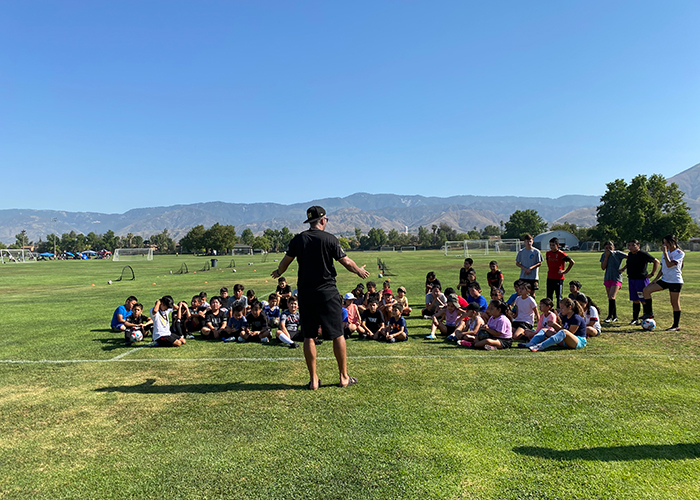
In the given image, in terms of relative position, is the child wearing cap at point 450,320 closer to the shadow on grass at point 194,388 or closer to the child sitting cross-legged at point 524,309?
the child sitting cross-legged at point 524,309

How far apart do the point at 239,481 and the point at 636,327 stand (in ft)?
32.8

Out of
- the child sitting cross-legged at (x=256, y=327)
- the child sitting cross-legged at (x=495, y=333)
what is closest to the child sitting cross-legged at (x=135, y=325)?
the child sitting cross-legged at (x=256, y=327)

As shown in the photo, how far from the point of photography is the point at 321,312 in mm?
5465

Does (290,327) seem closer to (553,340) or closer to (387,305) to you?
(387,305)

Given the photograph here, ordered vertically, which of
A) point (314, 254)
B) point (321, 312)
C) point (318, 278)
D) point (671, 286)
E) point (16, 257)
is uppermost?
point (314, 254)

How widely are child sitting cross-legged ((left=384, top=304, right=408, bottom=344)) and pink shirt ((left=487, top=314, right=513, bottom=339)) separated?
180 cm

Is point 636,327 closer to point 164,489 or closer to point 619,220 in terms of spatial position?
point 164,489

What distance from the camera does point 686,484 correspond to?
332cm

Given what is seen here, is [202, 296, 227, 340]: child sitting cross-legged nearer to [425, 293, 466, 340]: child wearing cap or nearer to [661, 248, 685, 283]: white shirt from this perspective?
Answer: [425, 293, 466, 340]: child wearing cap

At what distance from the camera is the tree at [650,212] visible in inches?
2894

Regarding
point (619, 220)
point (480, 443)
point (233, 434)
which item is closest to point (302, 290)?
point (233, 434)

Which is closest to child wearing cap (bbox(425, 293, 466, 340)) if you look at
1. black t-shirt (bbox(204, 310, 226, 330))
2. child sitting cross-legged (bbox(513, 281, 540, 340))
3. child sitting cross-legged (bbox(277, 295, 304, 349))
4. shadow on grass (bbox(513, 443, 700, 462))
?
child sitting cross-legged (bbox(513, 281, 540, 340))

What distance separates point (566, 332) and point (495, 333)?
127cm

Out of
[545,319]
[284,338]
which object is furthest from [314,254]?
[545,319]
